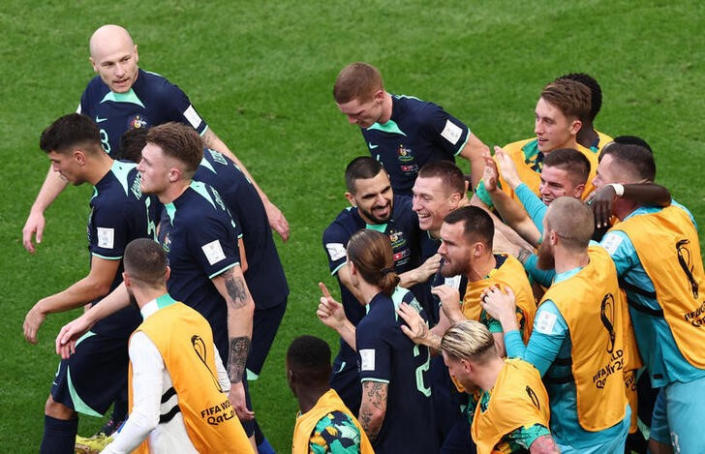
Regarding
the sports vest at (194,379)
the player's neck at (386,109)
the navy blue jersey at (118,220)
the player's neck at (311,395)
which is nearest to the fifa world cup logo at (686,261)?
the player's neck at (311,395)

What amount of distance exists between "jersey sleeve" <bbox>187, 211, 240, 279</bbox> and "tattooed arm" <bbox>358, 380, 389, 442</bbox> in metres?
1.08

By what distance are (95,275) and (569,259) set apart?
2.74 metres

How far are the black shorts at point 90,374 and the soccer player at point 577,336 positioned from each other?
2.37 m

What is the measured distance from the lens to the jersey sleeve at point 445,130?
25.1 feet

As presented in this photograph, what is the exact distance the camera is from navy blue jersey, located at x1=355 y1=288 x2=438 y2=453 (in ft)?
19.4

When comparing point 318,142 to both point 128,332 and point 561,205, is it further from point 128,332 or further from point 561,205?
point 561,205

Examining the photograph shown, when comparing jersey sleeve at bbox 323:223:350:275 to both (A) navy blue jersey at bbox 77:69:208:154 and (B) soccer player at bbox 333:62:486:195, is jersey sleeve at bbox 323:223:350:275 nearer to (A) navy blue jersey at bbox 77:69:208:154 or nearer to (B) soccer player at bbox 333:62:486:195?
(B) soccer player at bbox 333:62:486:195

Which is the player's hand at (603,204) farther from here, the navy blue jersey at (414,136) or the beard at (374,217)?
the navy blue jersey at (414,136)

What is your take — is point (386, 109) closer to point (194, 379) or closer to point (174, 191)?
point (174, 191)

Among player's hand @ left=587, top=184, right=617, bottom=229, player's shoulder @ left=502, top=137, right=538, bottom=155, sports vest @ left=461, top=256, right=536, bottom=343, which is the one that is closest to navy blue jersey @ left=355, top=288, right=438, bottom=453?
sports vest @ left=461, top=256, right=536, bottom=343

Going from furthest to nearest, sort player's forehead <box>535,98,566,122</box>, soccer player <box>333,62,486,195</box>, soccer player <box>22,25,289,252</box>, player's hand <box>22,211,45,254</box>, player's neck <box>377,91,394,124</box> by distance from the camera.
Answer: soccer player <box>22,25,289,252</box> → player's hand <box>22,211,45,254</box> → player's neck <box>377,91,394,124</box> → soccer player <box>333,62,486,195</box> → player's forehead <box>535,98,566,122</box>

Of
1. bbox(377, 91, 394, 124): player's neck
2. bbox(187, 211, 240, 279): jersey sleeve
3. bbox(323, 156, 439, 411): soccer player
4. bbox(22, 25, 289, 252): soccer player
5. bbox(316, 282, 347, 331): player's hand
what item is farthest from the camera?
bbox(22, 25, 289, 252): soccer player

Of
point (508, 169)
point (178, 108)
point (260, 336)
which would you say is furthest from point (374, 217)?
point (178, 108)

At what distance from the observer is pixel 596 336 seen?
580cm
